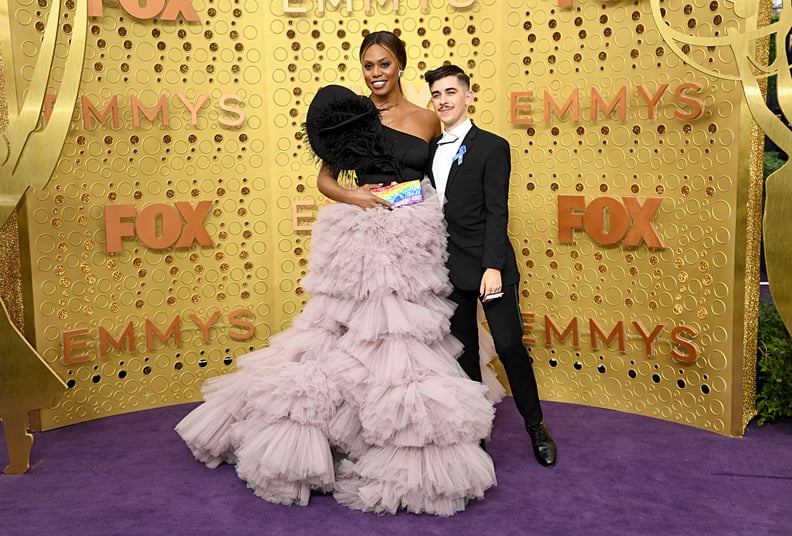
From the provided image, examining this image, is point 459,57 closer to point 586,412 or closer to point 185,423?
point 586,412

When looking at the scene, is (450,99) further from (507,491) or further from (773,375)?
(773,375)

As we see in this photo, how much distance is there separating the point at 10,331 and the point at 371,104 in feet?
6.37

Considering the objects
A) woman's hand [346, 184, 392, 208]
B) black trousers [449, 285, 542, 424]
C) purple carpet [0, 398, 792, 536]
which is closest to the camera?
purple carpet [0, 398, 792, 536]

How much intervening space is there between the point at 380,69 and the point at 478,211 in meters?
0.77

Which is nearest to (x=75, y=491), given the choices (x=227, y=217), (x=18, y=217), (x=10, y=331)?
(x=10, y=331)

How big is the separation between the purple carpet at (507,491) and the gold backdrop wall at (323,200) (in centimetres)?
38

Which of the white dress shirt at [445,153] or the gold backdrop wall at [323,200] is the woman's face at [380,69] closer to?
the white dress shirt at [445,153]

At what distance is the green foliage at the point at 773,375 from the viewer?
3928 mm

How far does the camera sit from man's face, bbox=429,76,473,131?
328 centimetres

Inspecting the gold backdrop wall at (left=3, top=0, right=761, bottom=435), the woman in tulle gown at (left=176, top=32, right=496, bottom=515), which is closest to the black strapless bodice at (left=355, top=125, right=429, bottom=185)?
the woman in tulle gown at (left=176, top=32, right=496, bottom=515)

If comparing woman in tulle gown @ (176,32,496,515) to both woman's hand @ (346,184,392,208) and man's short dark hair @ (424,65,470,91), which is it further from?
man's short dark hair @ (424,65,470,91)

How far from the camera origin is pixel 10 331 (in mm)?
3404

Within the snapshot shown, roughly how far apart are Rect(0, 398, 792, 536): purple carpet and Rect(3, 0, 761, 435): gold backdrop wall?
381 millimetres

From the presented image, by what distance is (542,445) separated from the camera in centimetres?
352
